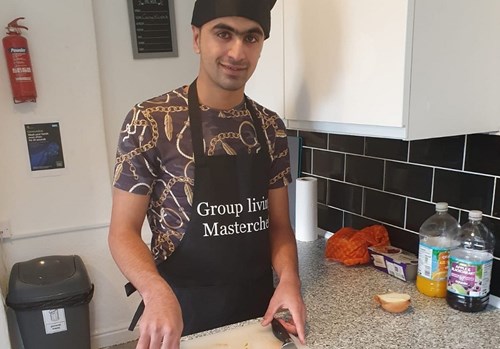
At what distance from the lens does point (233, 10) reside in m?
1.00

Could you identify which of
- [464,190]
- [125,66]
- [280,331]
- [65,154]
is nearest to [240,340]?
[280,331]

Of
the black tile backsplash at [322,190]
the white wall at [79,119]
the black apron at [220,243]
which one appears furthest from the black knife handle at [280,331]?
the white wall at [79,119]

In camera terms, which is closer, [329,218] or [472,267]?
[472,267]

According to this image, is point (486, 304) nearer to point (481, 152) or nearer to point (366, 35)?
point (481, 152)

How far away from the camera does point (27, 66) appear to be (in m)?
1.96

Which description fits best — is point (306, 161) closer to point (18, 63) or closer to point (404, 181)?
point (404, 181)

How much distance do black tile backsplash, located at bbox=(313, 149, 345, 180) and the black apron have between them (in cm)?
50

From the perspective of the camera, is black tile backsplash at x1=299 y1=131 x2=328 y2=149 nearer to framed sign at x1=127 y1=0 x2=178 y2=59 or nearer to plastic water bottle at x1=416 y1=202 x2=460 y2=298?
plastic water bottle at x1=416 y1=202 x2=460 y2=298

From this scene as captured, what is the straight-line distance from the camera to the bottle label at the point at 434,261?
109cm

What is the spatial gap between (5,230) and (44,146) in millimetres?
Result: 446

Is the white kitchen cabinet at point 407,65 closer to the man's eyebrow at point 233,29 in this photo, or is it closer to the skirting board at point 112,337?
the man's eyebrow at point 233,29

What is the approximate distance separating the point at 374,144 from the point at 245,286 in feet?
2.07

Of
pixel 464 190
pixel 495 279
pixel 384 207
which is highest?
pixel 464 190

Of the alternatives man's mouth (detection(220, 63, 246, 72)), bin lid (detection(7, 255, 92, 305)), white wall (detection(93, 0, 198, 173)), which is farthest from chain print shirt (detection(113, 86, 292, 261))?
white wall (detection(93, 0, 198, 173))
